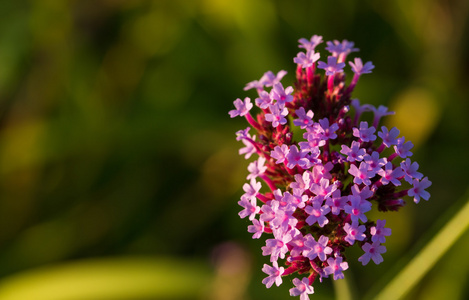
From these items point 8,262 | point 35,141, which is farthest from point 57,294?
point 35,141

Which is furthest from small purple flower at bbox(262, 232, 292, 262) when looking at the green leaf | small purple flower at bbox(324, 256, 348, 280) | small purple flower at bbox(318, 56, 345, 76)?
the green leaf

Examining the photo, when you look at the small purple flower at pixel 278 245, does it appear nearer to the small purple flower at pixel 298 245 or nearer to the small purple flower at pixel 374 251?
the small purple flower at pixel 298 245

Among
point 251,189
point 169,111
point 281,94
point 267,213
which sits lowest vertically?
point 267,213

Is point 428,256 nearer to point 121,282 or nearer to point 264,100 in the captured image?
point 264,100

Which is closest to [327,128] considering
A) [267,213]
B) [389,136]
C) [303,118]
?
[303,118]

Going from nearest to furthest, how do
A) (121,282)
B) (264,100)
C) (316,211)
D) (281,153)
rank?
(316,211) → (281,153) → (264,100) → (121,282)

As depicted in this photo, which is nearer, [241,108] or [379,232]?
[379,232]
